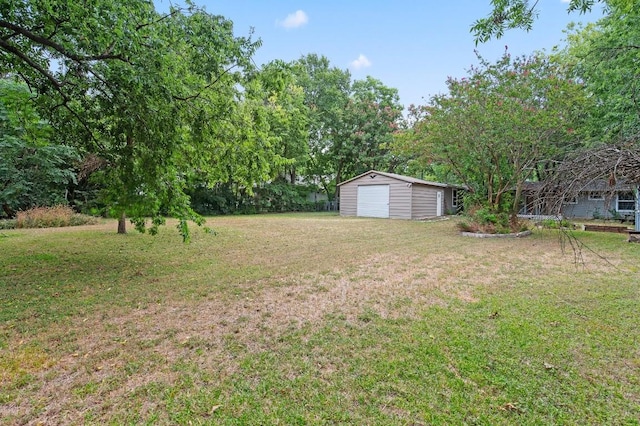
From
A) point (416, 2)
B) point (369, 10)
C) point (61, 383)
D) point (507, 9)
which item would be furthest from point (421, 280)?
point (369, 10)

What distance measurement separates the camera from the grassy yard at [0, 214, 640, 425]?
81.6 inches

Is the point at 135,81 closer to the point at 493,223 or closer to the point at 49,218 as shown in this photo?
the point at 493,223

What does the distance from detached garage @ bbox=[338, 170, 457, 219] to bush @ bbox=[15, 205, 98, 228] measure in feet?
42.3

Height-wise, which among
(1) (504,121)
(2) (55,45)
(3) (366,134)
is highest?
(3) (366,134)

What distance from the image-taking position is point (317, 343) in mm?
2941

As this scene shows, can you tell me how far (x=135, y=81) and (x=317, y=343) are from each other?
133 inches

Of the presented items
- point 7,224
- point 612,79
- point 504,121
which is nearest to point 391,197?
point 504,121

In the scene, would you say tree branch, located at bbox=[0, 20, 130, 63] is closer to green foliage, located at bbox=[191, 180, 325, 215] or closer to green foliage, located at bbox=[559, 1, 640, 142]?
green foliage, located at bbox=[559, 1, 640, 142]

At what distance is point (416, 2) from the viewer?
18.7 ft

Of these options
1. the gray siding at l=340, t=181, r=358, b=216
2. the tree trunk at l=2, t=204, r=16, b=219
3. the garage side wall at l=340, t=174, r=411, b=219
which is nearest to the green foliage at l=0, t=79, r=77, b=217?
the tree trunk at l=2, t=204, r=16, b=219

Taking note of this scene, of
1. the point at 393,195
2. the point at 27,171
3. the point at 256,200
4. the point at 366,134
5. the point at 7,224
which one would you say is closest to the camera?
the point at 7,224

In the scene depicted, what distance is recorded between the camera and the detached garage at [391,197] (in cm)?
1720

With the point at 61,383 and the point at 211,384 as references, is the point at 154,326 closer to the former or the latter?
the point at 61,383

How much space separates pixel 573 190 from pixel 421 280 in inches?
121
